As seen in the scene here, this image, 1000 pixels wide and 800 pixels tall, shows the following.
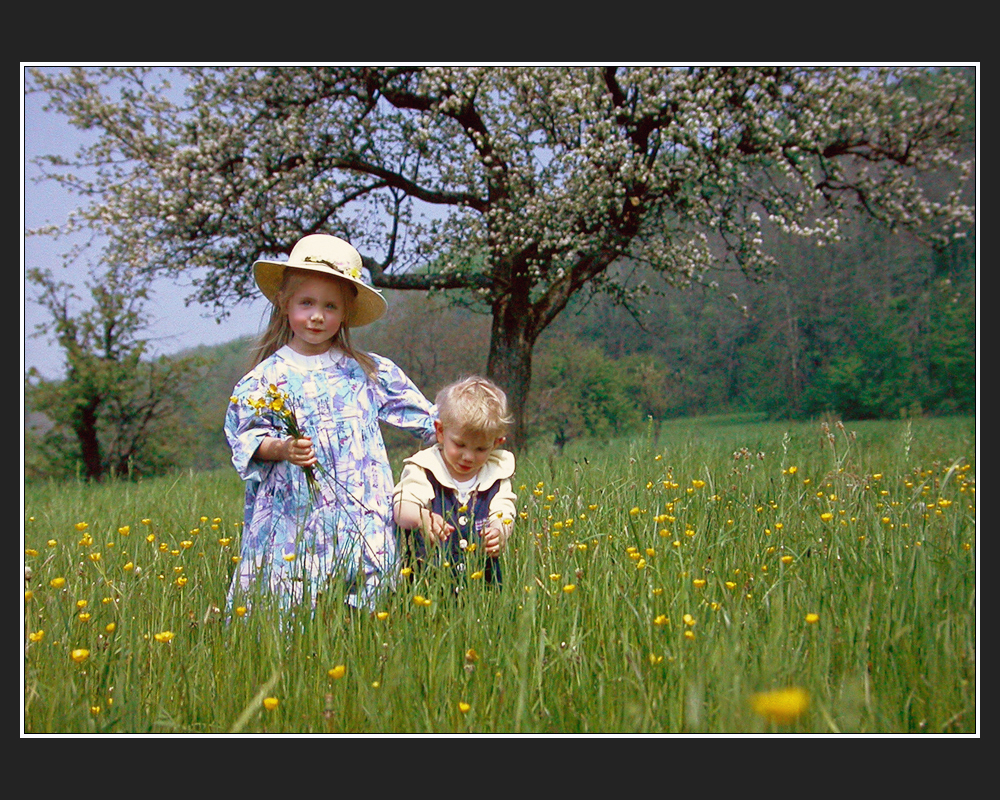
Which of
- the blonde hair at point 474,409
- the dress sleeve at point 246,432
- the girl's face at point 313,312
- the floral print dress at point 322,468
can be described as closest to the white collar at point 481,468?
the blonde hair at point 474,409

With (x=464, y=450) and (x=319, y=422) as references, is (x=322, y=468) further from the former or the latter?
(x=464, y=450)

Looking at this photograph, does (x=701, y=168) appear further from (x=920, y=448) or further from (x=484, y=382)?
(x=484, y=382)

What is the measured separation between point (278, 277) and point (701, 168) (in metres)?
6.28

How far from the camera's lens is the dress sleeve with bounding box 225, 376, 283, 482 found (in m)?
2.97

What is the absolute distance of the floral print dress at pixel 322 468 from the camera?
2969mm

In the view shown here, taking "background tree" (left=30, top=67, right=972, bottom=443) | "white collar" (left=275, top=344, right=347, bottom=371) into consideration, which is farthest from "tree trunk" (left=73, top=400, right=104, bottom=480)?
"white collar" (left=275, top=344, right=347, bottom=371)

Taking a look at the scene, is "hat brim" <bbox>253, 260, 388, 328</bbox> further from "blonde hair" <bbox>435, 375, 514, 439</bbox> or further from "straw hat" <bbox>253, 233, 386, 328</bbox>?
"blonde hair" <bbox>435, 375, 514, 439</bbox>

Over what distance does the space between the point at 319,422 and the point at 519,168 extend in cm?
660

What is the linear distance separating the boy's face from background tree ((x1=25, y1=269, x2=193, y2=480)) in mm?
12129

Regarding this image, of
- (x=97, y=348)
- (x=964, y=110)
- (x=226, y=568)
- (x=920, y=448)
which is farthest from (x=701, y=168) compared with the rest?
(x=97, y=348)

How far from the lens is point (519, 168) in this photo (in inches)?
349

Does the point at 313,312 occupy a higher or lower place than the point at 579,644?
higher

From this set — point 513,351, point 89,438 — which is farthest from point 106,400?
point 513,351

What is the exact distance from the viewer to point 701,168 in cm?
816
